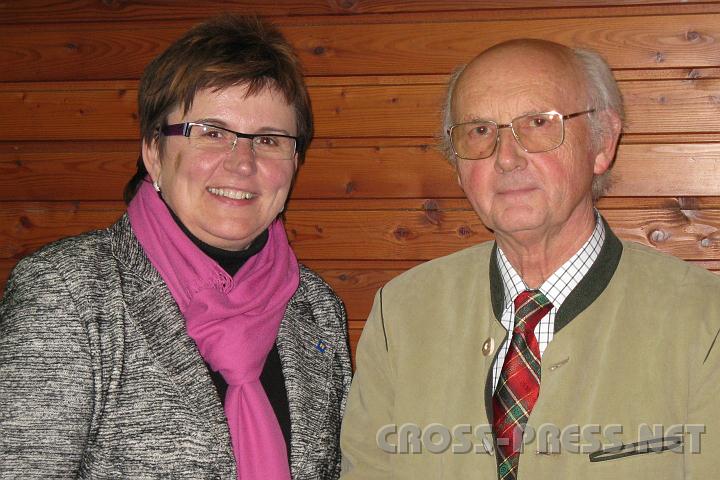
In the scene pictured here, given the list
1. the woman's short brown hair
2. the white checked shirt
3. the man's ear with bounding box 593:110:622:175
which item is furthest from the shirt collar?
the woman's short brown hair

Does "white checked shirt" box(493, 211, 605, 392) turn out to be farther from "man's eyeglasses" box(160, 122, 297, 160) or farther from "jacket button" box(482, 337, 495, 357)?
"man's eyeglasses" box(160, 122, 297, 160)

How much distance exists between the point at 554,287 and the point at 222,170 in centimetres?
91

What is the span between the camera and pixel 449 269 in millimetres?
2145

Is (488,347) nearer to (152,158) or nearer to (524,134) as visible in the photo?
(524,134)

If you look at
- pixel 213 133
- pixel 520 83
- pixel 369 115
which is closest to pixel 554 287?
pixel 520 83

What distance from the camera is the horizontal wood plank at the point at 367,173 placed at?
2.61m

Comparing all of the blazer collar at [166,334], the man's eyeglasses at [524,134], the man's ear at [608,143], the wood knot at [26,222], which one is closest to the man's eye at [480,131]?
the man's eyeglasses at [524,134]

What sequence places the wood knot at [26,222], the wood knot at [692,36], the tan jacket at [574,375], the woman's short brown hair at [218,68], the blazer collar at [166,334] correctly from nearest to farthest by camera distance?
the tan jacket at [574,375]
the blazer collar at [166,334]
the woman's short brown hair at [218,68]
the wood knot at [692,36]
the wood knot at [26,222]

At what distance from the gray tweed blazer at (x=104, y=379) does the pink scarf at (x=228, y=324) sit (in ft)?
0.13

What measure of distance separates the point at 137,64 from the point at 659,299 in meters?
1.98

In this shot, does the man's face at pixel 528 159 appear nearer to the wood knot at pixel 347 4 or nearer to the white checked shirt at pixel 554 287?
the white checked shirt at pixel 554 287

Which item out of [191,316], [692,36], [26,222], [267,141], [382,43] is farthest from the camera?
[26,222]

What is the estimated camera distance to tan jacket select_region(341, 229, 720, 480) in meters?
1.72

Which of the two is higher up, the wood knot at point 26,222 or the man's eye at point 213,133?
the wood knot at point 26,222
